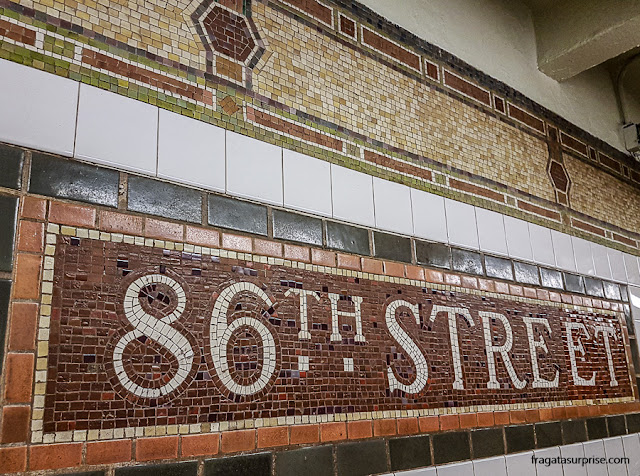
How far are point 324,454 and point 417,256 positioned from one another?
0.68 meters

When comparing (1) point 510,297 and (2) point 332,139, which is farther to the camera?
(1) point 510,297

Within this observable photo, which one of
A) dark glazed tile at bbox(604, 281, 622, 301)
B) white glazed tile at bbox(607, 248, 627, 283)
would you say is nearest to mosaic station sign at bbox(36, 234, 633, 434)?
dark glazed tile at bbox(604, 281, 622, 301)

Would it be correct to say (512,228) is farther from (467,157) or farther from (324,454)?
(324,454)

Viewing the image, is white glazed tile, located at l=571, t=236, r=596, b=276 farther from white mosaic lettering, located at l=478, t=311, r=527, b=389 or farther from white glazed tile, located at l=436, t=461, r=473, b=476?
white glazed tile, located at l=436, t=461, r=473, b=476

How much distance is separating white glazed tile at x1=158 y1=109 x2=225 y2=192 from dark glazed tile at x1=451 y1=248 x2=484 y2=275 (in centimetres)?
88

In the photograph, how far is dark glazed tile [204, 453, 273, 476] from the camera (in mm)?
1200

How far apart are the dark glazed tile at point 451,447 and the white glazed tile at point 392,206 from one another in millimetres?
609

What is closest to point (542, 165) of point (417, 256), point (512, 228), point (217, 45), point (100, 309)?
point (512, 228)

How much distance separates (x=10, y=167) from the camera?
43.0 inches

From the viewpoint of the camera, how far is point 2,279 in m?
1.03

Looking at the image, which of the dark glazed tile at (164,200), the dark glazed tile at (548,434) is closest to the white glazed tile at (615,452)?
the dark glazed tile at (548,434)

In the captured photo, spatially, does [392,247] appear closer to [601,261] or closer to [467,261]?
[467,261]

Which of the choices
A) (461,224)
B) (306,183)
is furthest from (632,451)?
(306,183)

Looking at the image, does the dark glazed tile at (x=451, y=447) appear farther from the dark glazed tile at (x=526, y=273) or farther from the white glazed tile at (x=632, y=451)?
the white glazed tile at (x=632, y=451)
